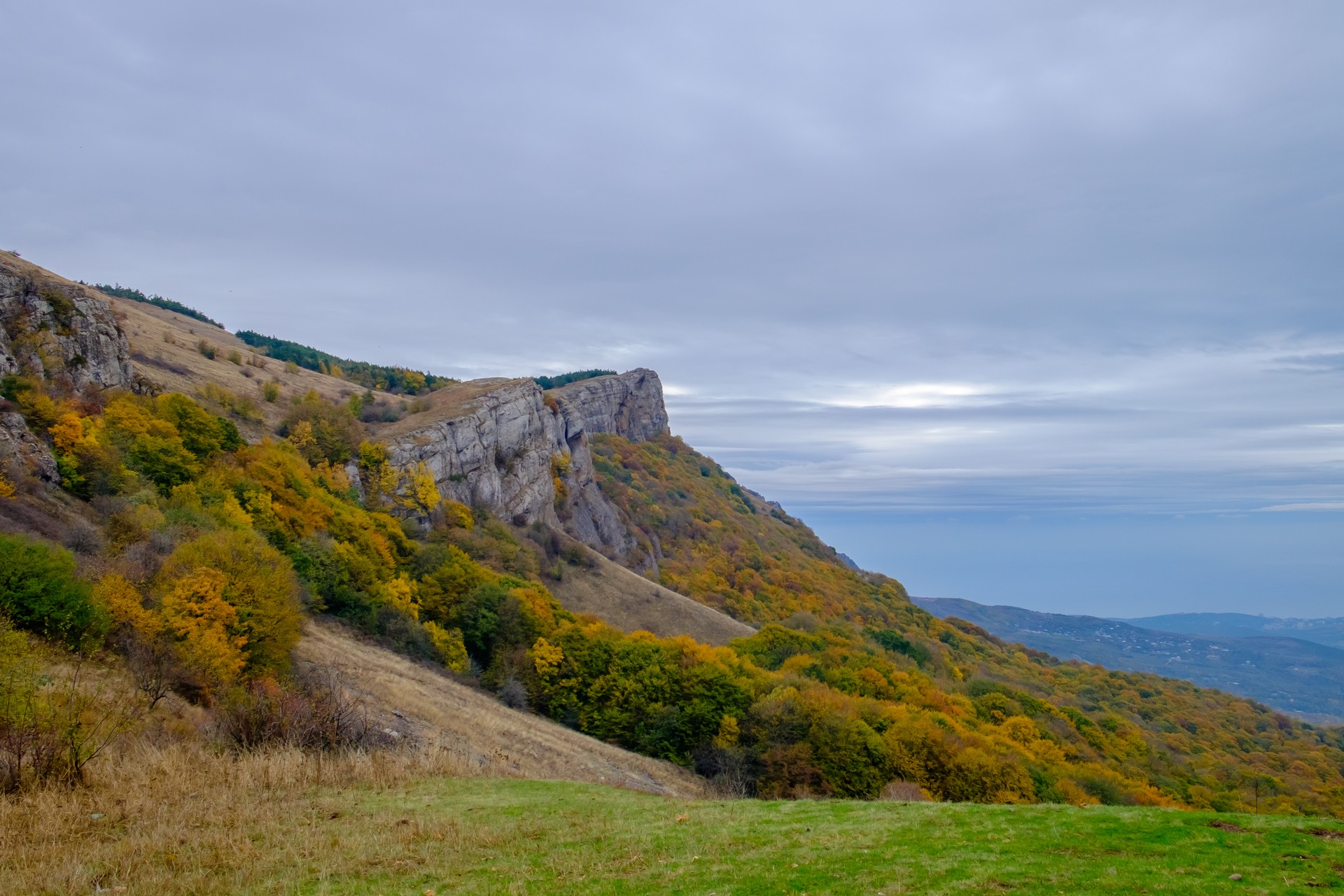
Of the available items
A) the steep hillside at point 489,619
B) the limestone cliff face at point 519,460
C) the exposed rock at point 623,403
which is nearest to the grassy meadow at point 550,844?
the steep hillside at point 489,619

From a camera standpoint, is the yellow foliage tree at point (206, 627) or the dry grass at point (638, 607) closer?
the yellow foliage tree at point (206, 627)

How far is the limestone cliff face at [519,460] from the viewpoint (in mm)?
72969

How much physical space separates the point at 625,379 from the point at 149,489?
492 ft

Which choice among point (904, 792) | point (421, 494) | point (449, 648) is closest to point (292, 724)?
point (904, 792)

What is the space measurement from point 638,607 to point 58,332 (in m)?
48.0

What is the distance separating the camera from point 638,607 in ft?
225

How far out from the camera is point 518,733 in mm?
30266

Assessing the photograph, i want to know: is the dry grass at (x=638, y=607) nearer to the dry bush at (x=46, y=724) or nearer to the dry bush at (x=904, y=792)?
the dry bush at (x=904, y=792)

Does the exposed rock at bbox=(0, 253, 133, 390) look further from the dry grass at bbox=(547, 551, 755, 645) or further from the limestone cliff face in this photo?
the dry grass at bbox=(547, 551, 755, 645)

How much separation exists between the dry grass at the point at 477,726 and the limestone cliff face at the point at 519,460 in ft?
118

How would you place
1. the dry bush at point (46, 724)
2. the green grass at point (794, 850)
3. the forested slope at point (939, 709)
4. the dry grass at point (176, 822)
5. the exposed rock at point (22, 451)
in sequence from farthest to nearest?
the forested slope at point (939, 709) → the exposed rock at point (22, 451) → the dry bush at point (46, 724) → the green grass at point (794, 850) → the dry grass at point (176, 822)

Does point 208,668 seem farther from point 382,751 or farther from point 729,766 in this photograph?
point 729,766

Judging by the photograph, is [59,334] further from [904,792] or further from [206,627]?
[904,792]

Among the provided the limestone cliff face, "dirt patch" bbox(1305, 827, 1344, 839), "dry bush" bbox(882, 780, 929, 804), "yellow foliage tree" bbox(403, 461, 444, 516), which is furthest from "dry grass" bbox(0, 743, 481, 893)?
the limestone cliff face
